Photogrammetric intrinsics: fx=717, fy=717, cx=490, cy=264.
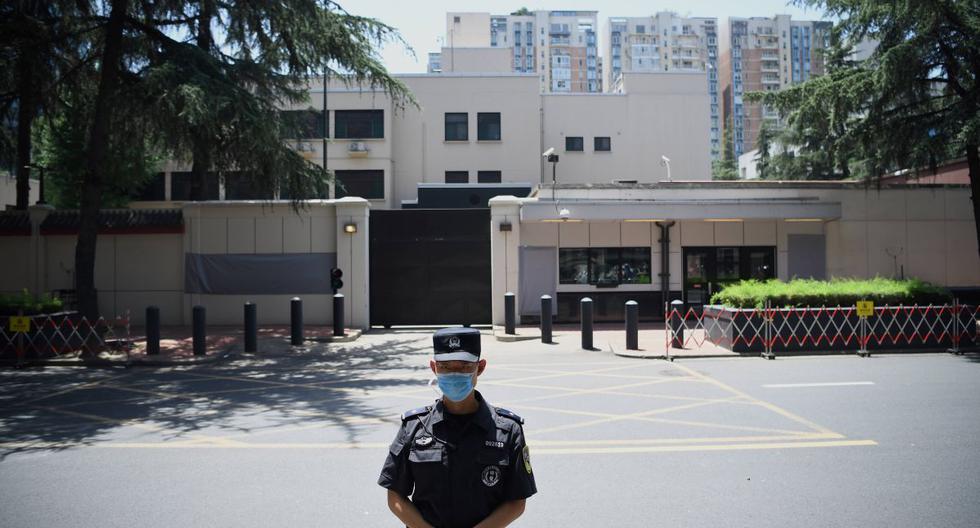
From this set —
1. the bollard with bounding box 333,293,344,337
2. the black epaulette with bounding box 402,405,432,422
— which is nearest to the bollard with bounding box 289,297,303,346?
the bollard with bounding box 333,293,344,337

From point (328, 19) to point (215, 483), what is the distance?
13980 millimetres

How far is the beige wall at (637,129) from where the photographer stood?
1603 inches

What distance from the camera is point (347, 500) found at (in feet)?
20.3

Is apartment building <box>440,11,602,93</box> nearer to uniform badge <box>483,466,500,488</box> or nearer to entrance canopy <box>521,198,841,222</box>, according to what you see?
entrance canopy <box>521,198,841,222</box>

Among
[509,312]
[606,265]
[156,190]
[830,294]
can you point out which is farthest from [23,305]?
[156,190]

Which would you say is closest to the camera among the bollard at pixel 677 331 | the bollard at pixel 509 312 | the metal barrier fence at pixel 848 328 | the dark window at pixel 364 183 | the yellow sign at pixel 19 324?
the yellow sign at pixel 19 324

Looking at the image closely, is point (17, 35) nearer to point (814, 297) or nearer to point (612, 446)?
point (612, 446)

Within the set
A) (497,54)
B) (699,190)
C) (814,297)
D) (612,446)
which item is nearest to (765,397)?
(612,446)

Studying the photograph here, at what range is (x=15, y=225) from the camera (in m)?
21.8

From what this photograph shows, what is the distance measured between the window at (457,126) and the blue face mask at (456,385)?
36.5 metres

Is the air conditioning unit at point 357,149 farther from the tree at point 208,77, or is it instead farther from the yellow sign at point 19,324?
the yellow sign at point 19,324

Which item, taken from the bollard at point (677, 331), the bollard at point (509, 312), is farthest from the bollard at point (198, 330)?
the bollard at point (677, 331)

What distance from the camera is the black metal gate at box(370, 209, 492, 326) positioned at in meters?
22.3

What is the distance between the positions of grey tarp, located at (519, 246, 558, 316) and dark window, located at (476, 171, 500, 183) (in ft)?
55.0
